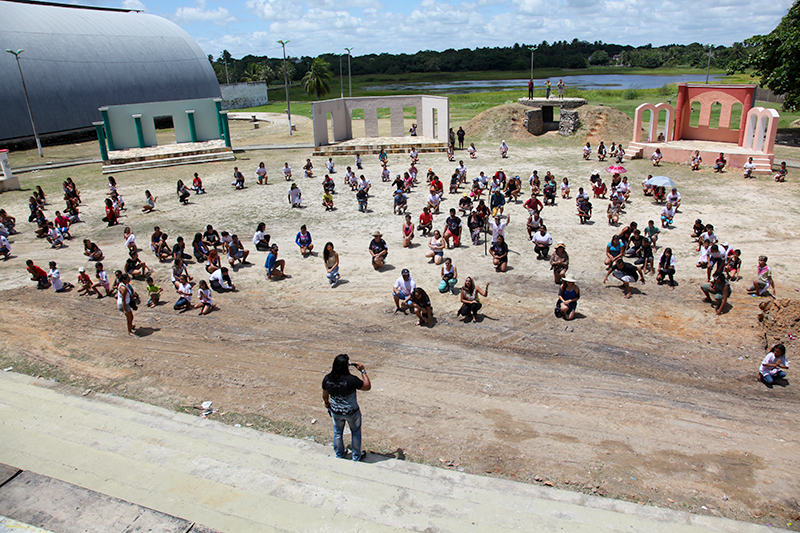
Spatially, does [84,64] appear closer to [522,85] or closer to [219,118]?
[219,118]

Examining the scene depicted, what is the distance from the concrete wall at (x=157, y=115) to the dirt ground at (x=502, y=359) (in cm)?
1909

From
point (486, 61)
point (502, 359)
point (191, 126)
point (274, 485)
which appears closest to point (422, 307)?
point (502, 359)

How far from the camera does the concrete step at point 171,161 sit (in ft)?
99.8

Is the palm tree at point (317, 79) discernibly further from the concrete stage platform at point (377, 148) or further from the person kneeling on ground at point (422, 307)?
the person kneeling on ground at point (422, 307)

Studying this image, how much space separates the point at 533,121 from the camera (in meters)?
37.0

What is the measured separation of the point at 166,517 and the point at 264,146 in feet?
116

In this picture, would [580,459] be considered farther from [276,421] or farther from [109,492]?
[109,492]

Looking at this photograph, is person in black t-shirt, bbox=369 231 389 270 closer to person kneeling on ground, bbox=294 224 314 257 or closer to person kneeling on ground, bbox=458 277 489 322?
person kneeling on ground, bbox=294 224 314 257

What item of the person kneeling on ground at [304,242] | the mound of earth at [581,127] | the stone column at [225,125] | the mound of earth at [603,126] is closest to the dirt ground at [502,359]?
the person kneeling on ground at [304,242]

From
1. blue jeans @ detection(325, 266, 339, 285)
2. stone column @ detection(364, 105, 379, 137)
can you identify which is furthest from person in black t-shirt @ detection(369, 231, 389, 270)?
stone column @ detection(364, 105, 379, 137)

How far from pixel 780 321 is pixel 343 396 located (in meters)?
9.74

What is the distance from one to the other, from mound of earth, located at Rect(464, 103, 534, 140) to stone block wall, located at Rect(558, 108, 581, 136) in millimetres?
2270

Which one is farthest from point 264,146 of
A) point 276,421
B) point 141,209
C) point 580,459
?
point 580,459

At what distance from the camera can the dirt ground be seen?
23.7ft
